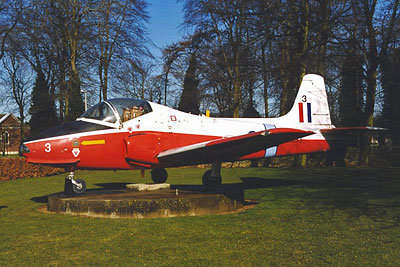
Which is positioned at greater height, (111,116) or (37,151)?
(111,116)

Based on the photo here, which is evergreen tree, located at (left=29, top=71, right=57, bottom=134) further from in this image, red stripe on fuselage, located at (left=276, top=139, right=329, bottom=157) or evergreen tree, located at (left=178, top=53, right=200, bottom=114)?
red stripe on fuselage, located at (left=276, top=139, right=329, bottom=157)

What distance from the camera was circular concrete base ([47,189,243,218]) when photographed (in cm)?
917

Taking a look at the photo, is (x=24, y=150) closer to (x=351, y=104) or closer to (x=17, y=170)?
(x=17, y=170)

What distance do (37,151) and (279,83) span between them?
16420 mm

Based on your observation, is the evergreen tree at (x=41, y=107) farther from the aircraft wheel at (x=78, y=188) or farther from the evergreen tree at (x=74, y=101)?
the aircraft wheel at (x=78, y=188)

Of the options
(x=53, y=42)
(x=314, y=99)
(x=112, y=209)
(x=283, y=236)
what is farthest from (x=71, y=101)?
(x=283, y=236)

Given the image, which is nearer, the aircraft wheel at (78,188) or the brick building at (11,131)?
the aircraft wheel at (78,188)

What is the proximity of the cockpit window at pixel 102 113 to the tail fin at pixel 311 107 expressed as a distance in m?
6.82

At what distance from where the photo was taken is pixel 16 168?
74.6 ft

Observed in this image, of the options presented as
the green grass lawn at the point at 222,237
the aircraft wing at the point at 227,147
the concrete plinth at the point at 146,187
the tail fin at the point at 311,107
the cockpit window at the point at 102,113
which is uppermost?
the tail fin at the point at 311,107

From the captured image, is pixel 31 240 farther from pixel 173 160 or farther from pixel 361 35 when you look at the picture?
pixel 361 35

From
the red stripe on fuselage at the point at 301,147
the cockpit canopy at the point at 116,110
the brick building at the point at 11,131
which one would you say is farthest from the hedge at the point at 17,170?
the brick building at the point at 11,131

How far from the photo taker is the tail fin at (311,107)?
14.6 meters

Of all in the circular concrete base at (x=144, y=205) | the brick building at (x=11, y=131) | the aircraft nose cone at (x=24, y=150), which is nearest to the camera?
the circular concrete base at (x=144, y=205)
